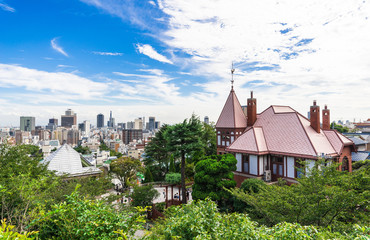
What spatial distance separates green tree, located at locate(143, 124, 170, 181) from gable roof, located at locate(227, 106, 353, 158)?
14.5 m

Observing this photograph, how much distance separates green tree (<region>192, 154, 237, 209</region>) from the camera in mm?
14454

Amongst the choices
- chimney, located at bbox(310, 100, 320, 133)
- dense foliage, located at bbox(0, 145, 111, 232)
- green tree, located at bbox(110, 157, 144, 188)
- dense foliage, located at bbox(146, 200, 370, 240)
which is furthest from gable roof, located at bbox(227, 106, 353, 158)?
green tree, located at bbox(110, 157, 144, 188)

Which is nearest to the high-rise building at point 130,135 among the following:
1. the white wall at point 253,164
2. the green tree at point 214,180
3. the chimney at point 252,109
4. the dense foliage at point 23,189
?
the chimney at point 252,109

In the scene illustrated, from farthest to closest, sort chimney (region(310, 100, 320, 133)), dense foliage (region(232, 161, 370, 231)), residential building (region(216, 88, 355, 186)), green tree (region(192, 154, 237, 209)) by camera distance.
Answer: chimney (region(310, 100, 320, 133)) < residential building (region(216, 88, 355, 186)) < green tree (region(192, 154, 237, 209)) < dense foliage (region(232, 161, 370, 231))

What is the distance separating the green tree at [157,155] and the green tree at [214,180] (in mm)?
16116

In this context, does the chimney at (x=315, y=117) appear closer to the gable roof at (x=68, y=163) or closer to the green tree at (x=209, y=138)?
the green tree at (x=209, y=138)

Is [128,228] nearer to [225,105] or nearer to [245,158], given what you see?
[245,158]

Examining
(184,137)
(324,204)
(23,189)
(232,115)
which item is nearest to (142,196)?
(184,137)

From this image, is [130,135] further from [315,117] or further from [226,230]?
[226,230]

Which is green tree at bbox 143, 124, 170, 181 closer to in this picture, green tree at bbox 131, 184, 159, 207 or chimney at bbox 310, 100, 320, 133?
green tree at bbox 131, 184, 159, 207

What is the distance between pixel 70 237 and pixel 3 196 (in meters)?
3.04

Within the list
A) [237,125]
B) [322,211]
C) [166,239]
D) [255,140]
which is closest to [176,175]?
[237,125]

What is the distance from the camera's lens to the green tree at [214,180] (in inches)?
569

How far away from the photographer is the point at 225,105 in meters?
22.4
